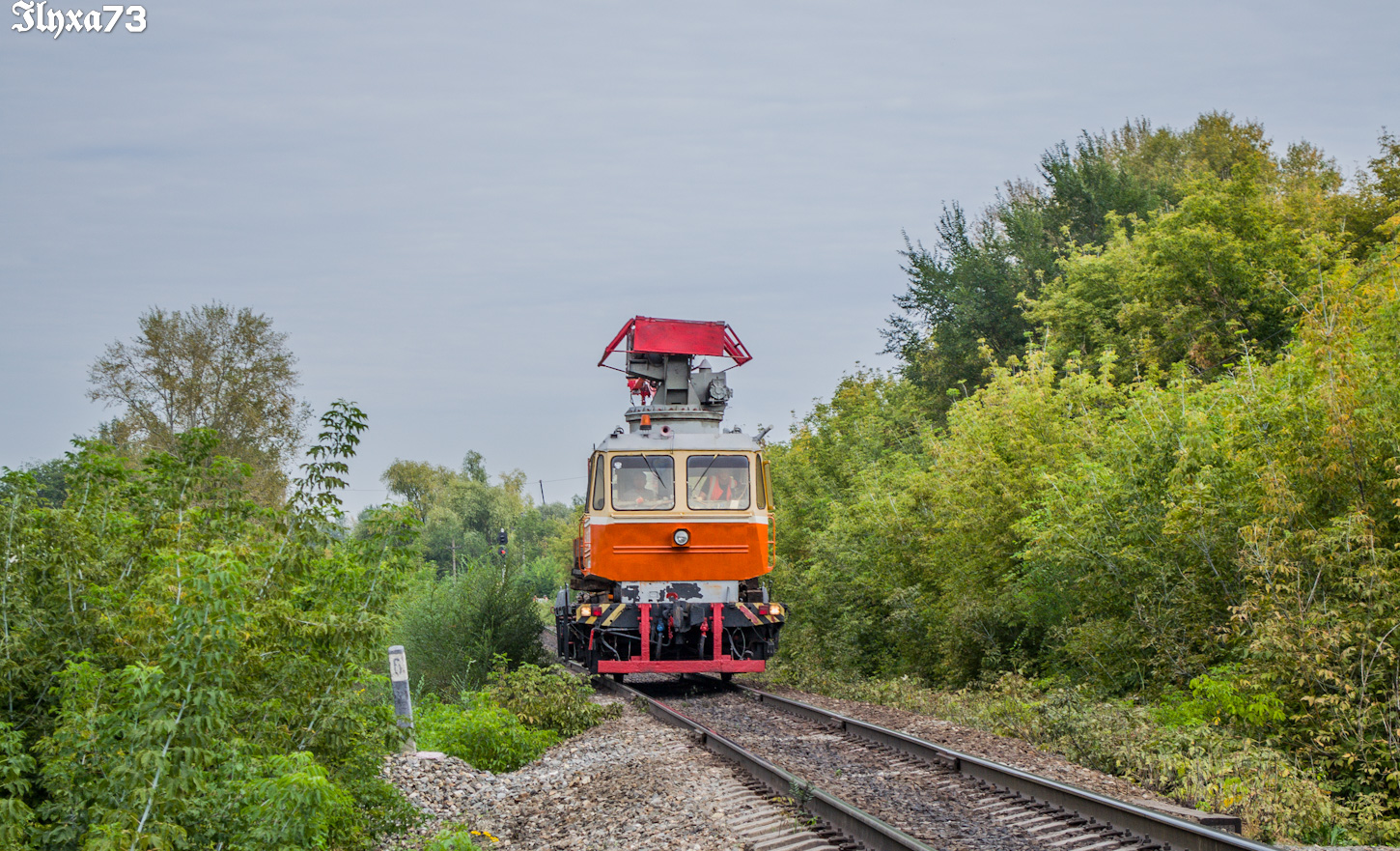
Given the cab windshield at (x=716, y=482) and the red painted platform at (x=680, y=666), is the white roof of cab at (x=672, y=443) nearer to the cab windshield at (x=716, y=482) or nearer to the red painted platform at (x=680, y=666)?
the cab windshield at (x=716, y=482)

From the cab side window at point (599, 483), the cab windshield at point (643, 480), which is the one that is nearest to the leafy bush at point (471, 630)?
the cab side window at point (599, 483)

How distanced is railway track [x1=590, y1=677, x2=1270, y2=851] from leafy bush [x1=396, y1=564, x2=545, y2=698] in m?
8.84

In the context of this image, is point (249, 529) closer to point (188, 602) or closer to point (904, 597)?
point (188, 602)

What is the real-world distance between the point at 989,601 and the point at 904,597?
7.33 feet

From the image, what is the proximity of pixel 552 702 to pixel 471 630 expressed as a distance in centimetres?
754

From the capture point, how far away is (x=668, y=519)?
15180 mm

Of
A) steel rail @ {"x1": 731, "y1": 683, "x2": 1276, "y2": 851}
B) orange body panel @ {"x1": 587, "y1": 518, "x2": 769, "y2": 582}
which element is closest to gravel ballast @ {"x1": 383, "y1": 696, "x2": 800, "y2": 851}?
steel rail @ {"x1": 731, "y1": 683, "x2": 1276, "y2": 851}

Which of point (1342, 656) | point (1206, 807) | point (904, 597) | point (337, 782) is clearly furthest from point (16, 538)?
point (904, 597)

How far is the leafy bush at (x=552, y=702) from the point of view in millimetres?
11859

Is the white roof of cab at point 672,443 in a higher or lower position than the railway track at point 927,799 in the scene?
higher

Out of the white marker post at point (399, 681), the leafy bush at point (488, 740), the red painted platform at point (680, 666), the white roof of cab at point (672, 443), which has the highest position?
the white roof of cab at point (672, 443)

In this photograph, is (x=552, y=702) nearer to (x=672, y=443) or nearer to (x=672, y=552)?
(x=672, y=552)

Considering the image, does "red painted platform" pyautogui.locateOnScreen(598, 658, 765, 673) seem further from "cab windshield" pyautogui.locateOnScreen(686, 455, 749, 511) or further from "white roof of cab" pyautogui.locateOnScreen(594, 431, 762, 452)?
"white roof of cab" pyautogui.locateOnScreen(594, 431, 762, 452)

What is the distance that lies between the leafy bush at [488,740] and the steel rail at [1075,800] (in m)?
3.39
